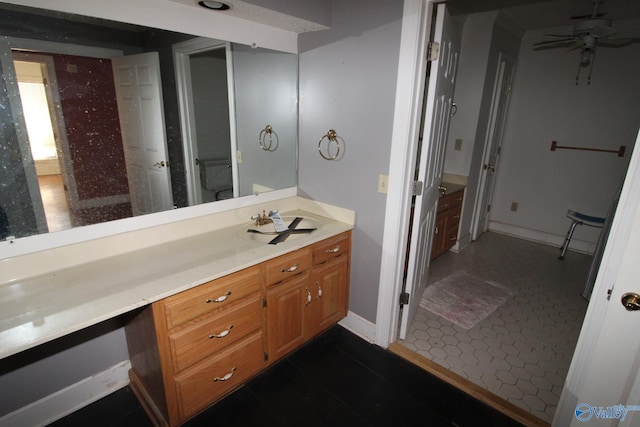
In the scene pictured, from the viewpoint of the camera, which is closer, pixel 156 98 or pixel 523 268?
pixel 156 98

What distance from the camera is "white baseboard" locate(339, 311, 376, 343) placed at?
86.4 inches

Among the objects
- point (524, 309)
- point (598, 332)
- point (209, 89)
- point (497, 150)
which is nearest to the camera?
point (598, 332)

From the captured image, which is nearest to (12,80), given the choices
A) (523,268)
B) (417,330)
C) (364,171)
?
(364,171)

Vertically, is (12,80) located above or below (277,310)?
above

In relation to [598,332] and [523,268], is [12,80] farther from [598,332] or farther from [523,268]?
[523,268]

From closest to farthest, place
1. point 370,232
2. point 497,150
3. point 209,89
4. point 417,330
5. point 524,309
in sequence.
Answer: point 209,89 < point 370,232 < point 417,330 < point 524,309 < point 497,150

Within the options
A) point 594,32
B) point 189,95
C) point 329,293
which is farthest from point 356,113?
point 594,32

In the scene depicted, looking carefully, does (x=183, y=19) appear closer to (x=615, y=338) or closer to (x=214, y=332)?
(x=214, y=332)

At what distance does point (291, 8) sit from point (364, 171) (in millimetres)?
951

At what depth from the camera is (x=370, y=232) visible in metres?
2.06

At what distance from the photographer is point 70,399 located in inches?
63.7

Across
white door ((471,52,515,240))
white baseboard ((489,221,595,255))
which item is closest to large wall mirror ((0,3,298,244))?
white door ((471,52,515,240))

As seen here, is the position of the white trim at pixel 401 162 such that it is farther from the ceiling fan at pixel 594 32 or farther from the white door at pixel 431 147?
the ceiling fan at pixel 594 32

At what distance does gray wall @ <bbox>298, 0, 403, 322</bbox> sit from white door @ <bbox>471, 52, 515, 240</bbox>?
2292 millimetres
